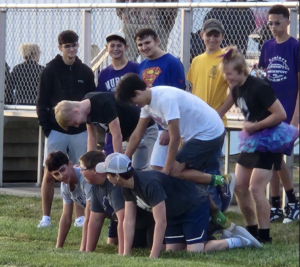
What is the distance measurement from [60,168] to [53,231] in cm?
120

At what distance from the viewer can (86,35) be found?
10.7 metres

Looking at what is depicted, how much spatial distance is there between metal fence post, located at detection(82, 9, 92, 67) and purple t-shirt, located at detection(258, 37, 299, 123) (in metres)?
2.96

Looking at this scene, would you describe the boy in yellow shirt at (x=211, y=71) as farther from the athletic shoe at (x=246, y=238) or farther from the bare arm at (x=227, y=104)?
the athletic shoe at (x=246, y=238)

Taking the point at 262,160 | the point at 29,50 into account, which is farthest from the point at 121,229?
the point at 29,50

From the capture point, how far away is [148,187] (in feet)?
22.9

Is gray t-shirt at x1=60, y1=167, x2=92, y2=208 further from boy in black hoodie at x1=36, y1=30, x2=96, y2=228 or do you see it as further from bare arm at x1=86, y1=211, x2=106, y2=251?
boy in black hoodie at x1=36, y1=30, x2=96, y2=228

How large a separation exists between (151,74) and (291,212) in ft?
7.06

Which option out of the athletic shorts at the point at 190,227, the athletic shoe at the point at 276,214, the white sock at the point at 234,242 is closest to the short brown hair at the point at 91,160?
the athletic shorts at the point at 190,227

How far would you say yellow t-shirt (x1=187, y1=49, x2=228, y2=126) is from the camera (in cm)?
854

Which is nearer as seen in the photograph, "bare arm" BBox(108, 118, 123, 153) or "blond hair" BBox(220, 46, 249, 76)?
"bare arm" BBox(108, 118, 123, 153)

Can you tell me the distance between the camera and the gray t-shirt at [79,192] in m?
7.70

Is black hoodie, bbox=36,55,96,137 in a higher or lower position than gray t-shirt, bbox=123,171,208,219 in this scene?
higher

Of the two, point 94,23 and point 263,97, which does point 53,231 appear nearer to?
point 263,97

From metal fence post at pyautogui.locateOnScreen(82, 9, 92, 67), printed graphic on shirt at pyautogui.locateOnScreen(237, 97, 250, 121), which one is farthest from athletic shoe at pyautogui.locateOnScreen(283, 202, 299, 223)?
metal fence post at pyautogui.locateOnScreen(82, 9, 92, 67)
